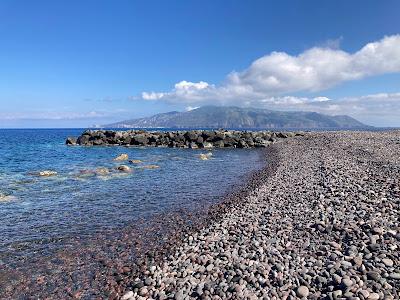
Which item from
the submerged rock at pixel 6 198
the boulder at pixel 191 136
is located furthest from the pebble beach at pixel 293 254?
the boulder at pixel 191 136

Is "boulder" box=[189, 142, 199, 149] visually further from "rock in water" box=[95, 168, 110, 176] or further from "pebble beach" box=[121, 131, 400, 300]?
"pebble beach" box=[121, 131, 400, 300]

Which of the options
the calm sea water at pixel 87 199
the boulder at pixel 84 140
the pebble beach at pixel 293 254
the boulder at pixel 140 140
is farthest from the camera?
the boulder at pixel 84 140

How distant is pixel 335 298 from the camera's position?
7512 millimetres

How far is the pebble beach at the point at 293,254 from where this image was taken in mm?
8250

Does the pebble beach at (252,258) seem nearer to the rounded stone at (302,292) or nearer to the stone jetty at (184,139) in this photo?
the rounded stone at (302,292)

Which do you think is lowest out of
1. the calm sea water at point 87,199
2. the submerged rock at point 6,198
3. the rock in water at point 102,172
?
the calm sea water at point 87,199

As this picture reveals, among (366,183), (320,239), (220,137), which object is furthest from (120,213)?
(220,137)

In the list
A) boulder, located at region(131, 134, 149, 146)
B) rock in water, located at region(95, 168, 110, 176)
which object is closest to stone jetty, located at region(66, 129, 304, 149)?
boulder, located at region(131, 134, 149, 146)

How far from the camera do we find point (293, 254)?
10.2 m

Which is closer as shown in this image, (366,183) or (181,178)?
(366,183)

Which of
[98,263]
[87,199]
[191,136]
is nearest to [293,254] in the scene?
[98,263]

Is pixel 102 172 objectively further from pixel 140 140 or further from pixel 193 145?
pixel 140 140

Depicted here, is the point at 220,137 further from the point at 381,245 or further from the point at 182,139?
the point at 381,245

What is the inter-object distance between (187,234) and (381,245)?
25.9ft
